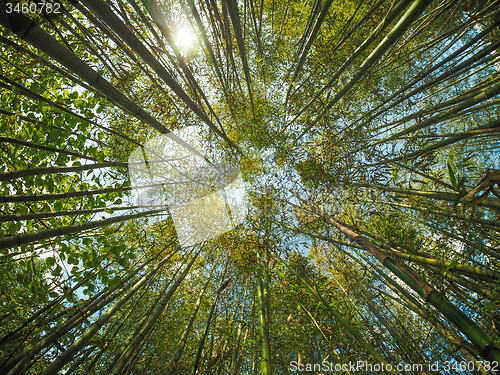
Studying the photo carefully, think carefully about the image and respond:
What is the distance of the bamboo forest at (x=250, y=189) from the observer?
4.90 ft

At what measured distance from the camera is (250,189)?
477cm

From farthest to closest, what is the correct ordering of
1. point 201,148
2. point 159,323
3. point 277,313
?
point 201,148 → point 277,313 → point 159,323

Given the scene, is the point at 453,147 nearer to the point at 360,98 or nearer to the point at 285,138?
the point at 360,98

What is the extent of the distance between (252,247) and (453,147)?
341cm

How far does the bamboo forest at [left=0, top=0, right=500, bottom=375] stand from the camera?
1.49 meters

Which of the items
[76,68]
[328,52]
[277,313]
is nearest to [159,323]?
[277,313]

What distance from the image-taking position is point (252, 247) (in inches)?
146
